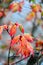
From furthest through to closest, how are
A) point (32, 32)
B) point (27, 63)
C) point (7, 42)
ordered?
point (32, 32)
point (7, 42)
point (27, 63)

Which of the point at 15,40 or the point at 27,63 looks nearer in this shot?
the point at 15,40

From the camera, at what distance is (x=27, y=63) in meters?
1.66

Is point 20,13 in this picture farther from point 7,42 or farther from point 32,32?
point 7,42

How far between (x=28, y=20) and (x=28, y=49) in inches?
32.6

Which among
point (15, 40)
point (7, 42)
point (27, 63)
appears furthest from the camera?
point (7, 42)

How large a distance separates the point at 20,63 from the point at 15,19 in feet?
1.85

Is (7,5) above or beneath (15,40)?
above

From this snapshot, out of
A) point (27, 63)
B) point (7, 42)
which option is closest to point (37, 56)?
point (27, 63)

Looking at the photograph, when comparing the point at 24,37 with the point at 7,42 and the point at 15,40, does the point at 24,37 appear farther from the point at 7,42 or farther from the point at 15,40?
the point at 7,42

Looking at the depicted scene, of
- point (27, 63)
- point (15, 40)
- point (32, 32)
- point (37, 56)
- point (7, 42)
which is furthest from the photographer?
point (32, 32)

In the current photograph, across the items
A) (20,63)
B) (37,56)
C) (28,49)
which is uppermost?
(28,49)

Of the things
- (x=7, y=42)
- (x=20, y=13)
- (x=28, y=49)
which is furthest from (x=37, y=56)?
(x=20, y=13)

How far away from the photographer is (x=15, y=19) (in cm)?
210

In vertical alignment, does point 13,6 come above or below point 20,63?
above
